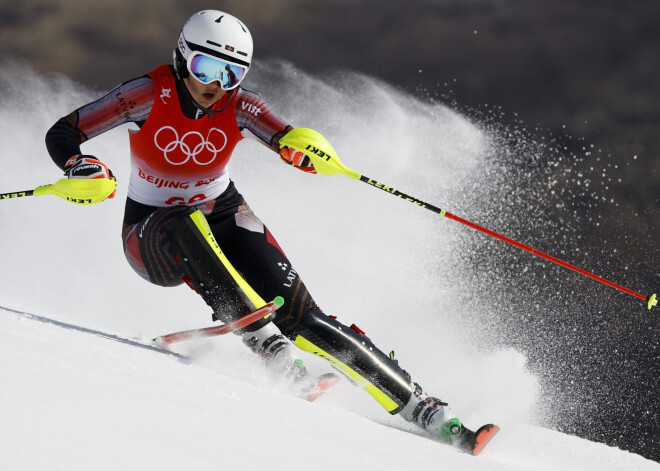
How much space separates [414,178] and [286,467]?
546cm

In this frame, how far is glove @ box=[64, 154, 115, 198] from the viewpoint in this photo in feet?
7.61

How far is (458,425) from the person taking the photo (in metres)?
2.37

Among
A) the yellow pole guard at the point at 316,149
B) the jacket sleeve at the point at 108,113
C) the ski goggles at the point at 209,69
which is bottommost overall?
the jacket sleeve at the point at 108,113

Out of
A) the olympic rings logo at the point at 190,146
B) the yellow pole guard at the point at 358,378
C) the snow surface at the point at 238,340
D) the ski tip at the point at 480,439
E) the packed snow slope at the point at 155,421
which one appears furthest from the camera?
the olympic rings logo at the point at 190,146

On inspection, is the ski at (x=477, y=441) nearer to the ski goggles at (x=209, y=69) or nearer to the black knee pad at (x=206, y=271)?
the black knee pad at (x=206, y=271)

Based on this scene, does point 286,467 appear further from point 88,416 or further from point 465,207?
point 465,207

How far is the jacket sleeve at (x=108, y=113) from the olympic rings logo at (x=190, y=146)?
13 cm

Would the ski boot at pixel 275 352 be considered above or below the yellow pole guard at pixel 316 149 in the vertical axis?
below

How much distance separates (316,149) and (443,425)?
3.84ft

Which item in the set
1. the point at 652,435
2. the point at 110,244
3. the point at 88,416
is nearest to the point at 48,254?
the point at 110,244

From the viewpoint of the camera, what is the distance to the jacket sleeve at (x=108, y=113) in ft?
8.32

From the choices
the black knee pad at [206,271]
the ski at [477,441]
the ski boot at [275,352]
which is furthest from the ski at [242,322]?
the ski at [477,441]

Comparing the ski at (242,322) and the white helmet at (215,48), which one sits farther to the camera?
the white helmet at (215,48)

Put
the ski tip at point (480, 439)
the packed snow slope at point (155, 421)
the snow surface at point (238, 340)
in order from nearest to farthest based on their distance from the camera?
1. the packed snow slope at point (155, 421)
2. the snow surface at point (238, 340)
3. the ski tip at point (480, 439)
